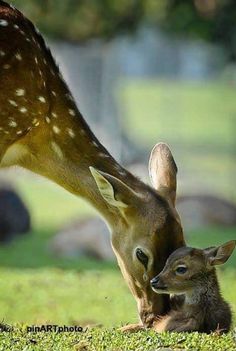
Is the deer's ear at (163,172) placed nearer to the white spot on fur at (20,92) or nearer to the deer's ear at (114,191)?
the deer's ear at (114,191)

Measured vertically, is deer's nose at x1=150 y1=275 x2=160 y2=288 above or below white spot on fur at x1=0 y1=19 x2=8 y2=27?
below

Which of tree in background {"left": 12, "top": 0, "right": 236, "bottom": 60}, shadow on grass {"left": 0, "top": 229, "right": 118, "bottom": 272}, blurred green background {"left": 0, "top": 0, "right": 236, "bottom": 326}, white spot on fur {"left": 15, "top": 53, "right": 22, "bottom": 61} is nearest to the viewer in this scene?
white spot on fur {"left": 15, "top": 53, "right": 22, "bottom": 61}

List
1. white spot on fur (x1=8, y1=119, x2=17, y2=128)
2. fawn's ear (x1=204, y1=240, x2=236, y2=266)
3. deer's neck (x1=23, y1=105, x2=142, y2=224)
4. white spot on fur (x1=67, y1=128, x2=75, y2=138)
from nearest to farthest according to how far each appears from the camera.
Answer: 1. fawn's ear (x1=204, y1=240, x2=236, y2=266)
2. white spot on fur (x1=8, y1=119, x2=17, y2=128)
3. deer's neck (x1=23, y1=105, x2=142, y2=224)
4. white spot on fur (x1=67, y1=128, x2=75, y2=138)

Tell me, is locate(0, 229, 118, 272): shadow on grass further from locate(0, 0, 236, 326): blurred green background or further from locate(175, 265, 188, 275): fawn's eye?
locate(175, 265, 188, 275): fawn's eye

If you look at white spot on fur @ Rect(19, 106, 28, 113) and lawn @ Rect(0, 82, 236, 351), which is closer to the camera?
lawn @ Rect(0, 82, 236, 351)

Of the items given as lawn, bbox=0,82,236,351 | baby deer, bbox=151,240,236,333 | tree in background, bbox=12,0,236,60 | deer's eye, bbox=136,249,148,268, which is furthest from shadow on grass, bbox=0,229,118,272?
tree in background, bbox=12,0,236,60

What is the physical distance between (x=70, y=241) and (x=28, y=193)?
8343 mm

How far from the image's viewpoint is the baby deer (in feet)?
34.1

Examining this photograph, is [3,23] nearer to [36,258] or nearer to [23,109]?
[23,109]

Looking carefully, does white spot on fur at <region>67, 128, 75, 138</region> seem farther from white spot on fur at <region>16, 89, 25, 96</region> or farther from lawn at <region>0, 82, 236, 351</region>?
lawn at <region>0, 82, 236, 351</region>

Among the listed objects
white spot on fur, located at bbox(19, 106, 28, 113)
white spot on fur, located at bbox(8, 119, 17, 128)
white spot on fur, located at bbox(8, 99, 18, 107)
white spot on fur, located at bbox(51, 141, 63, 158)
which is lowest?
white spot on fur, located at bbox(51, 141, 63, 158)

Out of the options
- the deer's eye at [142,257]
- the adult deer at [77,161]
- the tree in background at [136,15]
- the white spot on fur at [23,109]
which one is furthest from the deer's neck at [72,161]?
the tree in background at [136,15]

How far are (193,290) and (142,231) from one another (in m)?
0.59

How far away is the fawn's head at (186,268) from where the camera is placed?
10.4 m
